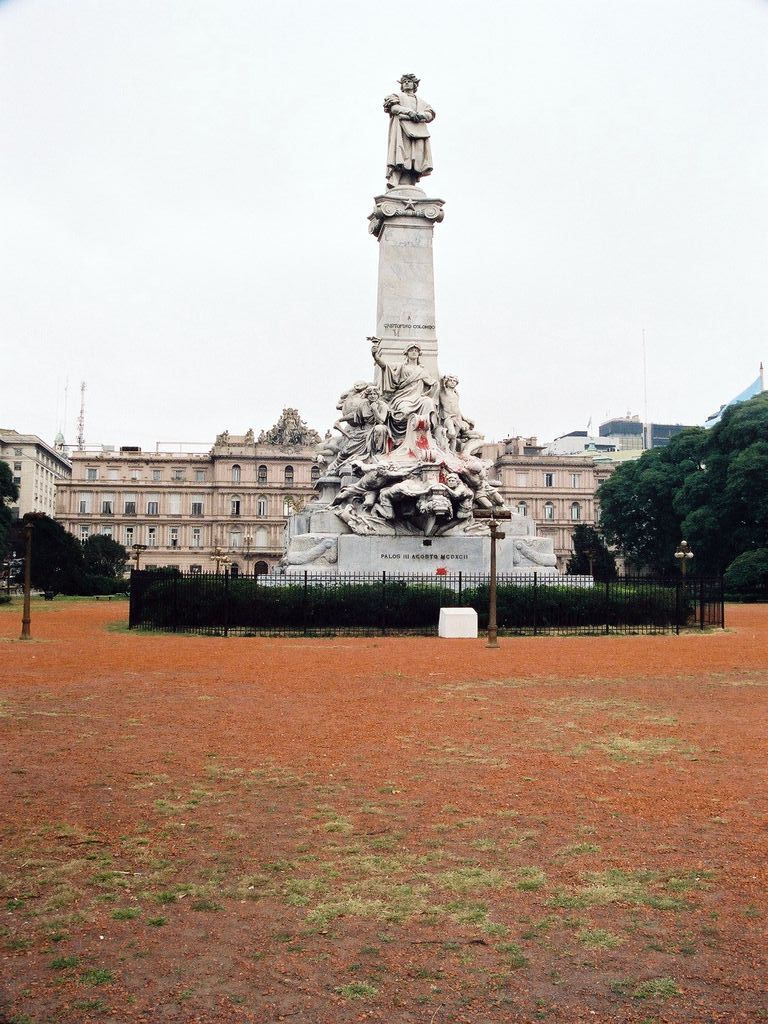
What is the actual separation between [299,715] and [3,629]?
55.5 ft

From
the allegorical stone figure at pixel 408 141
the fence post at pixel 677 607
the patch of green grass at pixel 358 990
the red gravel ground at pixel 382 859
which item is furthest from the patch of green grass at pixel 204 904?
the allegorical stone figure at pixel 408 141

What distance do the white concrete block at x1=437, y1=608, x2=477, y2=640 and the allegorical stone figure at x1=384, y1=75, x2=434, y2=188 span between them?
1668 cm

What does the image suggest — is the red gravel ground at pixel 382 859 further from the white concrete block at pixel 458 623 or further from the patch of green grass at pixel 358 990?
the white concrete block at pixel 458 623

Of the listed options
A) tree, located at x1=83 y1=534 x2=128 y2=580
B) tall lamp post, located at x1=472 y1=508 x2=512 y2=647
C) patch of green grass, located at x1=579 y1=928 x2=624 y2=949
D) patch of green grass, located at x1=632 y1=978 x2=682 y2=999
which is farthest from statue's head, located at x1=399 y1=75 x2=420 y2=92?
tree, located at x1=83 y1=534 x2=128 y2=580

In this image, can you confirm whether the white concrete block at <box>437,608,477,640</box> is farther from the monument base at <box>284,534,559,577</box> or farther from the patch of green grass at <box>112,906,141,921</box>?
the patch of green grass at <box>112,906,141,921</box>

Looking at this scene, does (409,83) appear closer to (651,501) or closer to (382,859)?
(382,859)

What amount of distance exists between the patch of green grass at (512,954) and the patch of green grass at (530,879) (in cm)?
79

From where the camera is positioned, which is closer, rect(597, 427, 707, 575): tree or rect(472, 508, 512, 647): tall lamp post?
rect(472, 508, 512, 647): tall lamp post

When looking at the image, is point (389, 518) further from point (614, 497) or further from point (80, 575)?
point (614, 497)

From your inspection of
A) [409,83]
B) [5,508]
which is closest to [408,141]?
[409,83]

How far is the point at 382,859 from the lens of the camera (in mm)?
6605

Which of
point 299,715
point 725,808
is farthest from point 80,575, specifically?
point 725,808

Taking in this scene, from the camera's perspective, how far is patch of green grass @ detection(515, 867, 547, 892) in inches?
240

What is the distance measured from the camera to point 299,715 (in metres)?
12.3
